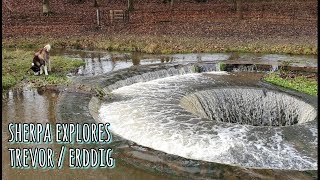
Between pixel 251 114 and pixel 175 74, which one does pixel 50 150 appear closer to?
pixel 251 114

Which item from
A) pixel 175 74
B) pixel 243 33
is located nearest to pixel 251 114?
pixel 175 74

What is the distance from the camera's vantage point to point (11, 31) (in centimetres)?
2736

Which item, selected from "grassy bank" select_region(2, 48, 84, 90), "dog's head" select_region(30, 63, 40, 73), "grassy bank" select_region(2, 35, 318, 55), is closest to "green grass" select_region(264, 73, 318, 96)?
"grassy bank" select_region(2, 35, 318, 55)

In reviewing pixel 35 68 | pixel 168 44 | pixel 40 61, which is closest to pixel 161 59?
pixel 168 44

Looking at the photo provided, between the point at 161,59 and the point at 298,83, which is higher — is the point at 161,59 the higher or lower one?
the higher one

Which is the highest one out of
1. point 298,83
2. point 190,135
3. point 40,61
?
point 40,61

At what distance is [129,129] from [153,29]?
60.5 feet

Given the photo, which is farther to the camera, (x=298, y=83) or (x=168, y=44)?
(x=168, y=44)

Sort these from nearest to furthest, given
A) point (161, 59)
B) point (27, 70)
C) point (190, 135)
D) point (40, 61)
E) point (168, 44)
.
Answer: point (190, 135) → point (40, 61) → point (27, 70) → point (161, 59) → point (168, 44)

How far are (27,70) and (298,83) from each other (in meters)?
10.5

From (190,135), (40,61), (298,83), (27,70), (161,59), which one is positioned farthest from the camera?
(161,59)

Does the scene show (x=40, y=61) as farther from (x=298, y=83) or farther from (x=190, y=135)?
(x=298, y=83)

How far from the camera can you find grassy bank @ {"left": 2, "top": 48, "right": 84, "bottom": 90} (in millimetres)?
14617

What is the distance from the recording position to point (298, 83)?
15211 mm
